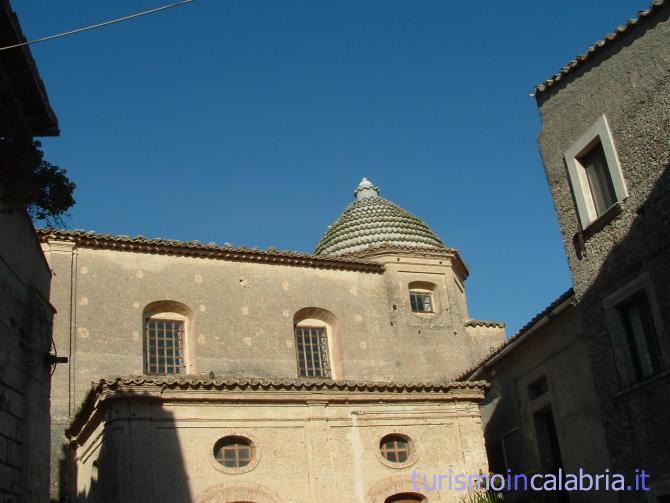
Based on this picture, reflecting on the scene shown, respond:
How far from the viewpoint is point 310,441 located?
731 inches

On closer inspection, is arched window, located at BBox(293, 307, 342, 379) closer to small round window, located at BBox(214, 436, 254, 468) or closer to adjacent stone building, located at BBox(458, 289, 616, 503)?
adjacent stone building, located at BBox(458, 289, 616, 503)

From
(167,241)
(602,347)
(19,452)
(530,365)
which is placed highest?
(167,241)

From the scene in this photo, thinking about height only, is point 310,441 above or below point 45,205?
below

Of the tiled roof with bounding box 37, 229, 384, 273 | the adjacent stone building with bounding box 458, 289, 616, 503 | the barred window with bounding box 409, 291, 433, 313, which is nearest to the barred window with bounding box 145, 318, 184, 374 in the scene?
the tiled roof with bounding box 37, 229, 384, 273

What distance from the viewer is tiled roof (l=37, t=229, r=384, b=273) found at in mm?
22331

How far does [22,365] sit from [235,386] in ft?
23.2

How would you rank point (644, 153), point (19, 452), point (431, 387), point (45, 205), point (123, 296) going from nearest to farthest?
point (19, 452), point (45, 205), point (644, 153), point (431, 387), point (123, 296)

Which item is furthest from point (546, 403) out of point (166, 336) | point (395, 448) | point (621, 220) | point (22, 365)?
point (22, 365)

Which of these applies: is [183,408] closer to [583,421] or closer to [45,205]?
[45,205]

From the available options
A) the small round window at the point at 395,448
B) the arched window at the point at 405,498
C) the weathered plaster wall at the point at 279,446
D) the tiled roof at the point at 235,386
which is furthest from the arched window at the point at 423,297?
the arched window at the point at 405,498

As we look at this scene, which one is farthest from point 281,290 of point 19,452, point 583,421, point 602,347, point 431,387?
point 19,452

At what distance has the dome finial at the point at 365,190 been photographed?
3044 cm

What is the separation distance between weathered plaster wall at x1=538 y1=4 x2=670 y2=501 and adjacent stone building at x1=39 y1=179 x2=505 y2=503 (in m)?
6.14

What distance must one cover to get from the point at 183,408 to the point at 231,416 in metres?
1.08
